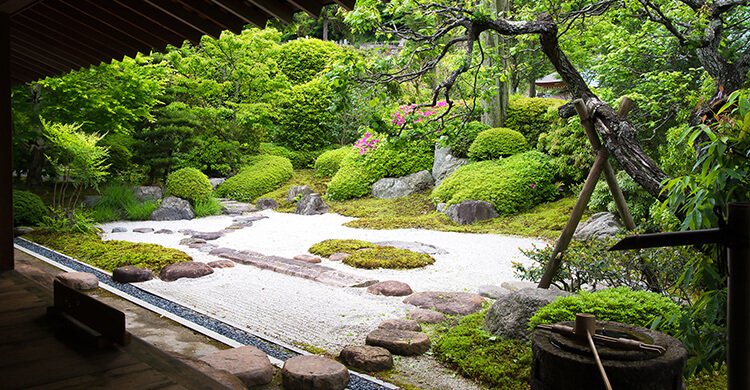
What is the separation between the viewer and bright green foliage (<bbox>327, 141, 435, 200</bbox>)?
1267 centimetres

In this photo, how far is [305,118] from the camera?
17562mm

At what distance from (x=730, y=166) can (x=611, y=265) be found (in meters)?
2.09

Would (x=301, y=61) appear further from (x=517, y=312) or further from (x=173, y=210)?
(x=517, y=312)

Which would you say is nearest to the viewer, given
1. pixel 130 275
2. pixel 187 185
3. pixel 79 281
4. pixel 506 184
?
pixel 79 281

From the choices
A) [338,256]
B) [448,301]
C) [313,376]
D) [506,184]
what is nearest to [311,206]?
[506,184]

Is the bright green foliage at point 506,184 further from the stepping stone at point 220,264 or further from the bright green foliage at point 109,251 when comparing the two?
the bright green foliage at point 109,251

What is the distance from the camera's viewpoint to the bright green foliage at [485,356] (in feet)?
9.64

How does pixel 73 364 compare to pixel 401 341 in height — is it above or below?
above

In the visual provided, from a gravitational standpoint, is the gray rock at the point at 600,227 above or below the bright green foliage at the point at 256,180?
below

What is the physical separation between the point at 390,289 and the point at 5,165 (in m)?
3.88

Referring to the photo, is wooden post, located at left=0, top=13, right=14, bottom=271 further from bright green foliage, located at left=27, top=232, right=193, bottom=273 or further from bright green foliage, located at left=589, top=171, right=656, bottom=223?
bright green foliage, located at left=589, top=171, right=656, bottom=223

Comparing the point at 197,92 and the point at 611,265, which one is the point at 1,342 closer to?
the point at 611,265

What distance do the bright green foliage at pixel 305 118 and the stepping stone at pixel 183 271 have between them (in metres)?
11.9

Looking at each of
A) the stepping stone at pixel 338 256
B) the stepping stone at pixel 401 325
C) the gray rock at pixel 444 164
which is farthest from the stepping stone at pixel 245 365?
the gray rock at pixel 444 164
